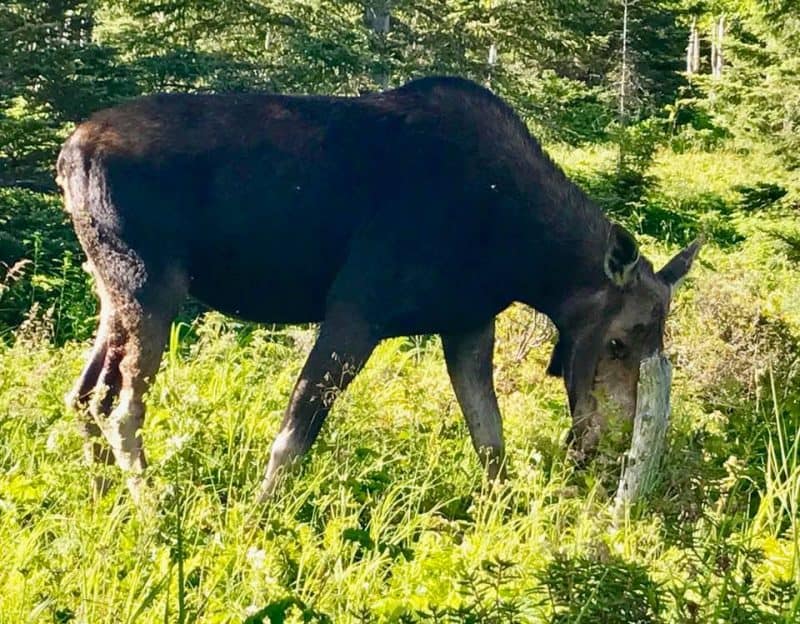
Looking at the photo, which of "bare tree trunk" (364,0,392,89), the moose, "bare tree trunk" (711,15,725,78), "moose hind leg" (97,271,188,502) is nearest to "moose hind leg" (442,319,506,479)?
the moose

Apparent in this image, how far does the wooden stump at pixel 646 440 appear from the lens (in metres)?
5.06

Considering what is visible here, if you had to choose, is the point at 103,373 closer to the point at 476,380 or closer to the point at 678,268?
the point at 476,380

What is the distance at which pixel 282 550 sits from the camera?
3.86 m

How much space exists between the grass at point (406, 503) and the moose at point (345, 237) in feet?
1.20

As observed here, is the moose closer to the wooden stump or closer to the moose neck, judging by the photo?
the moose neck

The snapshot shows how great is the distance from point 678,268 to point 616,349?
2.27 feet

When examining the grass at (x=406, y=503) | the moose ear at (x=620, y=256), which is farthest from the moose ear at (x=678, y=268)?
the grass at (x=406, y=503)

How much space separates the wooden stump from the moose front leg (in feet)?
4.53

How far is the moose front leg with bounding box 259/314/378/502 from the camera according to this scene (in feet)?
17.4

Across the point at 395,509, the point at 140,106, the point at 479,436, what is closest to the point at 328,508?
the point at 395,509

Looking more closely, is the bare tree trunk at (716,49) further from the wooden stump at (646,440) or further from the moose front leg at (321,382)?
the moose front leg at (321,382)

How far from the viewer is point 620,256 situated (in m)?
5.70

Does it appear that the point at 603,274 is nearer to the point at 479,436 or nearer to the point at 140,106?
the point at 479,436

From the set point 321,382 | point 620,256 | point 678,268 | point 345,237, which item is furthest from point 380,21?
point 321,382
